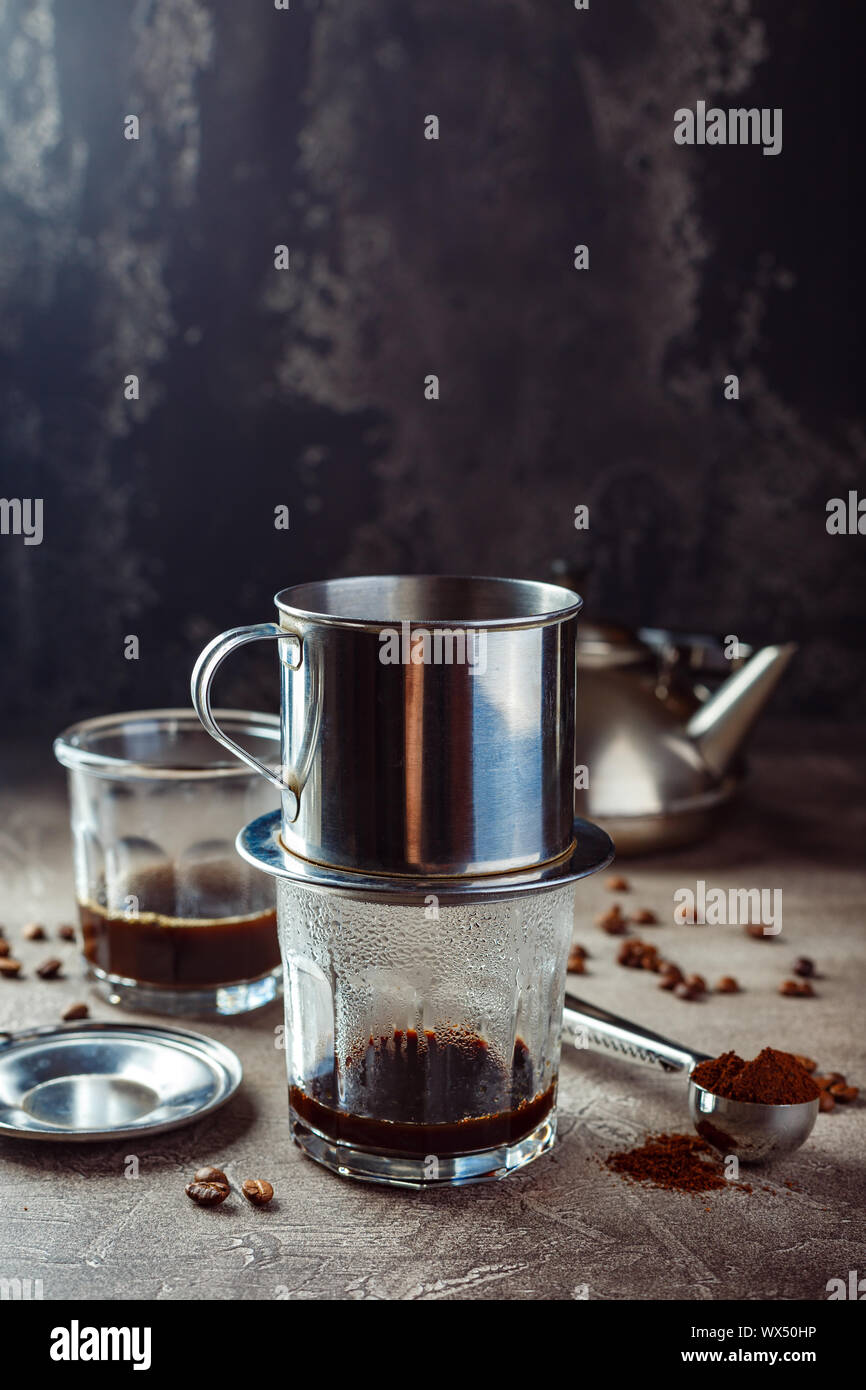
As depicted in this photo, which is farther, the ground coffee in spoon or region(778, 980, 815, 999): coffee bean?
region(778, 980, 815, 999): coffee bean

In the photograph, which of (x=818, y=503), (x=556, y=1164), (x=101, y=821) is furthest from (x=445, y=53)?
(x=556, y=1164)

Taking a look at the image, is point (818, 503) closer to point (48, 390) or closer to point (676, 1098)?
point (48, 390)

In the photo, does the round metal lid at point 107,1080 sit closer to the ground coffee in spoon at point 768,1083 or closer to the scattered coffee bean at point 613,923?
the ground coffee in spoon at point 768,1083

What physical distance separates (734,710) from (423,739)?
35.9 inches

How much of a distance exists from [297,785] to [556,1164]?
1.07ft

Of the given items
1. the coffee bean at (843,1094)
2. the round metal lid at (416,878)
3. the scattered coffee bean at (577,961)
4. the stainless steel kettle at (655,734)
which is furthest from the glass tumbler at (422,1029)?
the stainless steel kettle at (655,734)

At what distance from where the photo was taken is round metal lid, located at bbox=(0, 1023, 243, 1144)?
Result: 3.28ft

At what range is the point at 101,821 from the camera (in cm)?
122

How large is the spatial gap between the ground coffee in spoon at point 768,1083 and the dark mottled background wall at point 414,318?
1402 millimetres

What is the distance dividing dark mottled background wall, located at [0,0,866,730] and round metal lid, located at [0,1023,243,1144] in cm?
122

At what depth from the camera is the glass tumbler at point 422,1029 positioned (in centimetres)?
91

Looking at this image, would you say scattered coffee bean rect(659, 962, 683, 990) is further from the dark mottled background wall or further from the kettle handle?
the dark mottled background wall

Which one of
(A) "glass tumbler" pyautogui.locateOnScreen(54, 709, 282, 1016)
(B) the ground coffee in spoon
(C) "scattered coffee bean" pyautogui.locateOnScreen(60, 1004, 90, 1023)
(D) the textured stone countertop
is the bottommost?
(D) the textured stone countertop

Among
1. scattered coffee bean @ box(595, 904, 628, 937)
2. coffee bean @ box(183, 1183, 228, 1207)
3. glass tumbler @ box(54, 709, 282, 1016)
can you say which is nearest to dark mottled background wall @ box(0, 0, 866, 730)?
scattered coffee bean @ box(595, 904, 628, 937)
